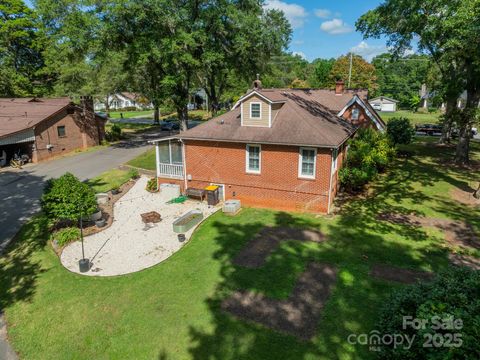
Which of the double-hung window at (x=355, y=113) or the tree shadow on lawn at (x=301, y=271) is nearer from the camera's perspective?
the tree shadow on lawn at (x=301, y=271)

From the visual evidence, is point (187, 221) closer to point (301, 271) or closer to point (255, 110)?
point (301, 271)

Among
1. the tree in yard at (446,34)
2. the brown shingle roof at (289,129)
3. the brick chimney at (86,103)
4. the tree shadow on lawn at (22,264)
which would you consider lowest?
the tree shadow on lawn at (22,264)

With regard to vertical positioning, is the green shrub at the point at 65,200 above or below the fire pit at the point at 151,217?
above

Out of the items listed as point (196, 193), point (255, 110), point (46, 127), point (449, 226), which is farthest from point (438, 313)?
point (46, 127)

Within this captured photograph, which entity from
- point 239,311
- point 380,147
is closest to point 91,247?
point 239,311

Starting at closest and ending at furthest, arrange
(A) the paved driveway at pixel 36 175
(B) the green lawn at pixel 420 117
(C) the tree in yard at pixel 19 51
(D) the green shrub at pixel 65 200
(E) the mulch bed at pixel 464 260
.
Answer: (E) the mulch bed at pixel 464 260, (D) the green shrub at pixel 65 200, (A) the paved driveway at pixel 36 175, (C) the tree in yard at pixel 19 51, (B) the green lawn at pixel 420 117

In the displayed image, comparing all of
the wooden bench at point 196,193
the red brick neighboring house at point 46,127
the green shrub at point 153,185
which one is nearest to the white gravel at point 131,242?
the wooden bench at point 196,193

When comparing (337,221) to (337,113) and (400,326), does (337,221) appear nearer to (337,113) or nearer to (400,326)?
(400,326)

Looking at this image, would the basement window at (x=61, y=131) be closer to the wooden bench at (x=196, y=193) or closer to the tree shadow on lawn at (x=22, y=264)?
the tree shadow on lawn at (x=22, y=264)
